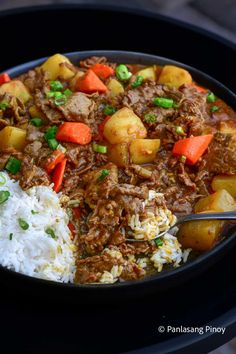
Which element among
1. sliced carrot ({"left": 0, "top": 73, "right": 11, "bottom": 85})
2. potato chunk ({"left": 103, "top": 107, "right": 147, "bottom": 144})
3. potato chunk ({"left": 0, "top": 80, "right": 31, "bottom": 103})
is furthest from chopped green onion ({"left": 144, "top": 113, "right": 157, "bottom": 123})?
sliced carrot ({"left": 0, "top": 73, "right": 11, "bottom": 85})

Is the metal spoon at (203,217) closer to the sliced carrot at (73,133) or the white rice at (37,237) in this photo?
the white rice at (37,237)

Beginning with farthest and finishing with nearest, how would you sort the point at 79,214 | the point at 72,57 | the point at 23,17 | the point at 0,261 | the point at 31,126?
the point at 23,17, the point at 72,57, the point at 31,126, the point at 79,214, the point at 0,261

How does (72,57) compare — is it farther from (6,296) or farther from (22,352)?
(22,352)

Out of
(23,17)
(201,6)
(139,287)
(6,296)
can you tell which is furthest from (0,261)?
(201,6)

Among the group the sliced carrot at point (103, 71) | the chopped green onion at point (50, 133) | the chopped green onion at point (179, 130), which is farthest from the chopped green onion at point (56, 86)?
the chopped green onion at point (179, 130)

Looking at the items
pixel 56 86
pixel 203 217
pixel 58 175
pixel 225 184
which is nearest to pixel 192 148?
pixel 225 184

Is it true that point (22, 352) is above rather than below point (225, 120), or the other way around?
below

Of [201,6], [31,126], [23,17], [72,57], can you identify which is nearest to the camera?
[31,126]
